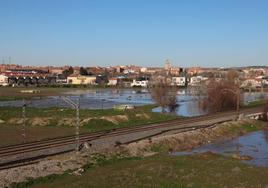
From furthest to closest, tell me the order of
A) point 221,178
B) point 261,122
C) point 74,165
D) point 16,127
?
point 261,122 → point 16,127 → point 74,165 → point 221,178

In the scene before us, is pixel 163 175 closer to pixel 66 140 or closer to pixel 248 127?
pixel 66 140

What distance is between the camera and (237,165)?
1161 inches

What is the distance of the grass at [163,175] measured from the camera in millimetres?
22750

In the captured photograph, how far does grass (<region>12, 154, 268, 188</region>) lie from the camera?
896 inches

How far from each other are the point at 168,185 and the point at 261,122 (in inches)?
1710

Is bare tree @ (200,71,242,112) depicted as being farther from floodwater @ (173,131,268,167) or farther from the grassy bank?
floodwater @ (173,131,268,167)

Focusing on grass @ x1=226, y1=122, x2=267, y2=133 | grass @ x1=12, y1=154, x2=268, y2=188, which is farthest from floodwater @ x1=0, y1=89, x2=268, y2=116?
grass @ x1=12, y1=154, x2=268, y2=188

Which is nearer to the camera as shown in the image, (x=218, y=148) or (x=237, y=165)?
(x=237, y=165)

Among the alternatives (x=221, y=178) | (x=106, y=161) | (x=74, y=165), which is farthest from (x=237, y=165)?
(x=74, y=165)

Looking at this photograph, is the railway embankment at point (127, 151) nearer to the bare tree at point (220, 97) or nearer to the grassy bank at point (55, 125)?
the grassy bank at point (55, 125)

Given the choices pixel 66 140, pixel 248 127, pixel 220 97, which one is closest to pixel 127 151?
pixel 66 140

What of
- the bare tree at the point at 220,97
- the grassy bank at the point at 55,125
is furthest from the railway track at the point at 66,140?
the bare tree at the point at 220,97

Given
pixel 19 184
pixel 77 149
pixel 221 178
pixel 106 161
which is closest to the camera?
pixel 19 184

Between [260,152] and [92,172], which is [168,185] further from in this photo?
[260,152]
